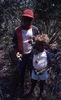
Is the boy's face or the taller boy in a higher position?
the boy's face

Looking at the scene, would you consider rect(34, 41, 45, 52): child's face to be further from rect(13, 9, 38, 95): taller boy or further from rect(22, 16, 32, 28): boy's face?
rect(22, 16, 32, 28): boy's face

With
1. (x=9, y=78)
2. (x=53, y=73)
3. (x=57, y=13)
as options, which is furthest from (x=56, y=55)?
(x=9, y=78)

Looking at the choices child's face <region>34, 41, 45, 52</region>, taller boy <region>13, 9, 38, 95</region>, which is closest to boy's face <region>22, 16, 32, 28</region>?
taller boy <region>13, 9, 38, 95</region>

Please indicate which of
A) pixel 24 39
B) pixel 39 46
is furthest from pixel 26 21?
pixel 39 46

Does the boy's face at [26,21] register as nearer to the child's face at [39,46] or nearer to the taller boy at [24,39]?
the taller boy at [24,39]

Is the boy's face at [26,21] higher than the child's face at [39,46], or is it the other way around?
the boy's face at [26,21]

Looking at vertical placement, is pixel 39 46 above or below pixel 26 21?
below

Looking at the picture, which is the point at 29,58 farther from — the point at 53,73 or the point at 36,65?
the point at 53,73

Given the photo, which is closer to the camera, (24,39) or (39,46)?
(39,46)

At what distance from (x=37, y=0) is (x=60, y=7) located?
491 millimetres

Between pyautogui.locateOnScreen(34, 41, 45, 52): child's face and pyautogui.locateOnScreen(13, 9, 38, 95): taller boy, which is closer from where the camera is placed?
pyautogui.locateOnScreen(34, 41, 45, 52): child's face

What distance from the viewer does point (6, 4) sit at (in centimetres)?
599

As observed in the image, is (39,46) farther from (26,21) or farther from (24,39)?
(26,21)

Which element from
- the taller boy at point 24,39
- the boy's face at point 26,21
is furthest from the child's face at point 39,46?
the boy's face at point 26,21
